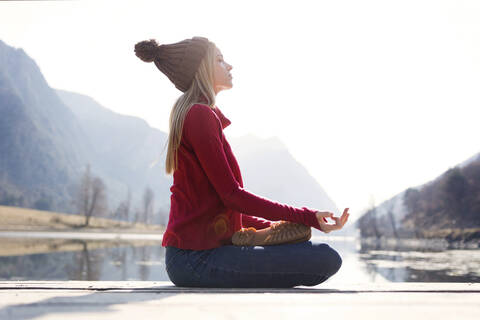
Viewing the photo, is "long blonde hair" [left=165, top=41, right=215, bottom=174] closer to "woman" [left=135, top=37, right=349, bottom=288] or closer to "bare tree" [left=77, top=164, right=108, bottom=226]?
"woman" [left=135, top=37, right=349, bottom=288]

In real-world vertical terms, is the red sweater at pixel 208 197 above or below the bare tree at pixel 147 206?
above

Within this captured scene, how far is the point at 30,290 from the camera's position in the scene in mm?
2881

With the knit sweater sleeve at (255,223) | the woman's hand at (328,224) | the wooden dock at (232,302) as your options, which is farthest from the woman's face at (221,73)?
the wooden dock at (232,302)

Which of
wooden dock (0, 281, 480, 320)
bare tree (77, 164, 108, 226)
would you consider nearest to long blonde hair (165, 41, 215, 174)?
wooden dock (0, 281, 480, 320)

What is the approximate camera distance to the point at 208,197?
3.16 metres

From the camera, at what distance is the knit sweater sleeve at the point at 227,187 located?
10.00 ft

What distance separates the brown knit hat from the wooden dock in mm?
1526

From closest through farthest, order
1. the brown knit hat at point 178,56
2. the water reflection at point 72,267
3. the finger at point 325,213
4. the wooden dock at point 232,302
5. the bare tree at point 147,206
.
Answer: the wooden dock at point 232,302 < the finger at point 325,213 < the brown knit hat at point 178,56 < the water reflection at point 72,267 < the bare tree at point 147,206

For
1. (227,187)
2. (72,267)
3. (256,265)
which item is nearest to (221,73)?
(227,187)

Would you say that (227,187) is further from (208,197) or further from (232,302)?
(232,302)

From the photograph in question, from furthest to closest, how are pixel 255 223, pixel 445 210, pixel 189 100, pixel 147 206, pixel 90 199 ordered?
pixel 147 206 < pixel 445 210 < pixel 90 199 < pixel 255 223 < pixel 189 100

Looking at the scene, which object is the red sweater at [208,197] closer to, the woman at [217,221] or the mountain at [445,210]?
the woman at [217,221]

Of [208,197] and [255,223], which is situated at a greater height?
[208,197]

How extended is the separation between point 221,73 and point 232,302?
182 centimetres
